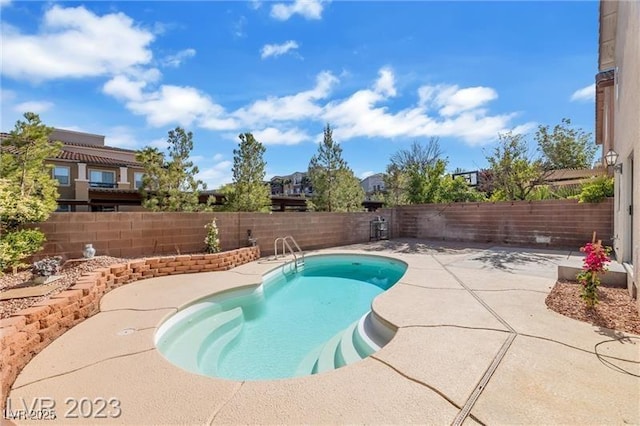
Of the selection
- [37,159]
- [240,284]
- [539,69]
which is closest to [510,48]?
[539,69]

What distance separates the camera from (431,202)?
13.3 metres

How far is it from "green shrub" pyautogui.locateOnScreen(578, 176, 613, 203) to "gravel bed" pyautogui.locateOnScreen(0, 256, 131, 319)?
12.4 m

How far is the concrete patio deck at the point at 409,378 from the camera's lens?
1989 mm

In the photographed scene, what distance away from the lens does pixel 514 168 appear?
38.3 ft

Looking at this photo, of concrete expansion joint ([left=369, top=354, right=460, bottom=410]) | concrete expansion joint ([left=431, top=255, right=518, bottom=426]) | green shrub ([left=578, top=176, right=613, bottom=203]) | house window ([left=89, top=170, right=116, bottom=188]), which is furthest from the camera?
house window ([left=89, top=170, right=116, bottom=188])

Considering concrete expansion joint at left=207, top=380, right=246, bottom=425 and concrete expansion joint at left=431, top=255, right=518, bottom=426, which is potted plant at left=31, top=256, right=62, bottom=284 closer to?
concrete expansion joint at left=207, top=380, right=246, bottom=425

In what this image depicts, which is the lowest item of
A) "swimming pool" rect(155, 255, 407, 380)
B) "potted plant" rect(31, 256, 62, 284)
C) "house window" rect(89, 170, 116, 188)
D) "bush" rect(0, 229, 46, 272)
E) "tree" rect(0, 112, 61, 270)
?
"swimming pool" rect(155, 255, 407, 380)

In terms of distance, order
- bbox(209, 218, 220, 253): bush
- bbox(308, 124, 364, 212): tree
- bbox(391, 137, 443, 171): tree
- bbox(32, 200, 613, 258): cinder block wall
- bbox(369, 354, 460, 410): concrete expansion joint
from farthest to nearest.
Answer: bbox(391, 137, 443, 171): tree
bbox(308, 124, 364, 212): tree
bbox(209, 218, 220, 253): bush
bbox(32, 200, 613, 258): cinder block wall
bbox(369, 354, 460, 410): concrete expansion joint

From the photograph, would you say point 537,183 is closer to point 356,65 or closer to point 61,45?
point 356,65

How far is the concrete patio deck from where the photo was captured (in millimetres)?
1989

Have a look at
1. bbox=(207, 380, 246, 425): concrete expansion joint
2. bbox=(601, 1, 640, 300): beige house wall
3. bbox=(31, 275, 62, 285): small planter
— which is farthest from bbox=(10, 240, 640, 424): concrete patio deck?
bbox=(601, 1, 640, 300): beige house wall

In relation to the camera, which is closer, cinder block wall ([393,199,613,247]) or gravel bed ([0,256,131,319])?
gravel bed ([0,256,131,319])

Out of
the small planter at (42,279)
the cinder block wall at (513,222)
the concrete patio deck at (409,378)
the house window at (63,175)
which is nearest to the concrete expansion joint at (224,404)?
the concrete patio deck at (409,378)

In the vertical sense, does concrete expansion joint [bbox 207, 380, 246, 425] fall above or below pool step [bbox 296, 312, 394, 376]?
above
